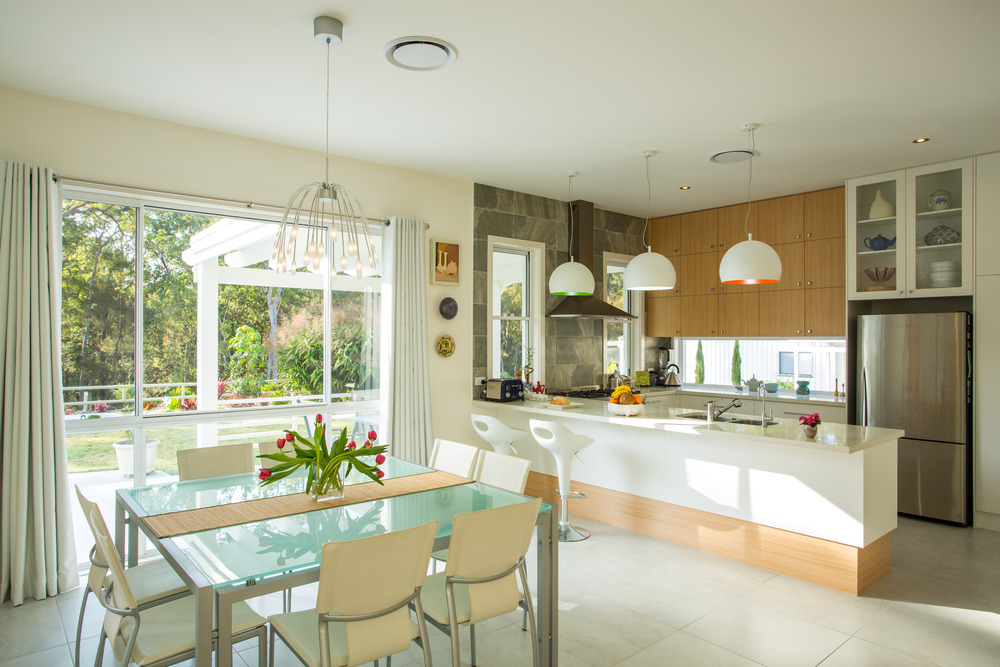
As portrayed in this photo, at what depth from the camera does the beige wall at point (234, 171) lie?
3.35 metres

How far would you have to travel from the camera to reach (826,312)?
538 centimetres

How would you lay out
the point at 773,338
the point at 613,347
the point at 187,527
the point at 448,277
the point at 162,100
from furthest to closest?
the point at 613,347 < the point at 773,338 < the point at 448,277 < the point at 162,100 < the point at 187,527

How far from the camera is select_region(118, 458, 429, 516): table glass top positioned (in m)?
2.43

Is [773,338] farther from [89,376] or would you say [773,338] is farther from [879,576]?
[89,376]

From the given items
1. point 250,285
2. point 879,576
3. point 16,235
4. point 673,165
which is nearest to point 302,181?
point 250,285

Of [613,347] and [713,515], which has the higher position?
[613,347]

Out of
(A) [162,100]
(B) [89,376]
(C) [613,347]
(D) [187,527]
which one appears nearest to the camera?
(D) [187,527]

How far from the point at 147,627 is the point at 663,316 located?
5.62 m

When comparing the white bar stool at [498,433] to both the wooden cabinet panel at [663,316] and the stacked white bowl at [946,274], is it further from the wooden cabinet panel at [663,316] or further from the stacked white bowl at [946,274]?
the stacked white bowl at [946,274]

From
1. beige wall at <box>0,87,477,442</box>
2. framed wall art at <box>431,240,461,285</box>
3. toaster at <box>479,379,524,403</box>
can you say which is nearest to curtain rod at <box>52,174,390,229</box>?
beige wall at <box>0,87,477,442</box>

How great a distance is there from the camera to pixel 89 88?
3.23 meters

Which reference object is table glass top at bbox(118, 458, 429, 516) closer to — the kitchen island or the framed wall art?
the kitchen island

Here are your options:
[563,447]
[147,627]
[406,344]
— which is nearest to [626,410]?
[563,447]

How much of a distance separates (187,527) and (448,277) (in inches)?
125
